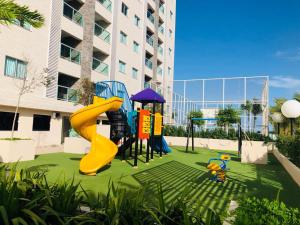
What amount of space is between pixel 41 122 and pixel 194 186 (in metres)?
14.1

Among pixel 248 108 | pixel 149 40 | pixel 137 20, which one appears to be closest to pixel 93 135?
pixel 137 20

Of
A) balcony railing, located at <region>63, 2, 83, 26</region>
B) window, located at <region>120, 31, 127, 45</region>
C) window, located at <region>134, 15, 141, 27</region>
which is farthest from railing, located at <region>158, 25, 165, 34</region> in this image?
balcony railing, located at <region>63, 2, 83, 26</region>

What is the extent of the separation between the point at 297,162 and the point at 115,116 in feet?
29.5

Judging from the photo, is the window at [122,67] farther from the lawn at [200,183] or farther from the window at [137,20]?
→ the lawn at [200,183]

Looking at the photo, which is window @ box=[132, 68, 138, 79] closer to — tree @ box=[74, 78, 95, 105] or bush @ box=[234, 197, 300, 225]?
tree @ box=[74, 78, 95, 105]

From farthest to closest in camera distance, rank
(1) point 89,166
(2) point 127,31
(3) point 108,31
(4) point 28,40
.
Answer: (2) point 127,31 → (3) point 108,31 → (4) point 28,40 → (1) point 89,166

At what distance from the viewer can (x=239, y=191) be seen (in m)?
7.73

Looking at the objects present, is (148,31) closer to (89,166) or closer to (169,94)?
(169,94)

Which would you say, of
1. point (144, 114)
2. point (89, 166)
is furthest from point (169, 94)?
point (89, 166)

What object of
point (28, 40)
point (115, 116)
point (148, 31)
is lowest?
point (115, 116)

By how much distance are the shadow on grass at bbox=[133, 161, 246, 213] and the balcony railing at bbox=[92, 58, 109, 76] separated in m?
16.0

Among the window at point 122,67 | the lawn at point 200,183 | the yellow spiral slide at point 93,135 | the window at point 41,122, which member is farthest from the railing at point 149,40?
the lawn at point 200,183

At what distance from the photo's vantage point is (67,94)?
68.5 feet

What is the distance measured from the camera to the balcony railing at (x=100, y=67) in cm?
2506
